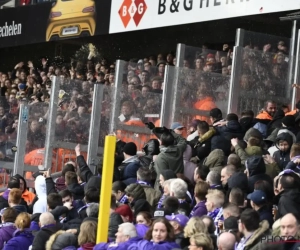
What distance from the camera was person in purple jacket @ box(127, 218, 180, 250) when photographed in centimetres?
1193

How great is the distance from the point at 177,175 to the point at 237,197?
2532 millimetres

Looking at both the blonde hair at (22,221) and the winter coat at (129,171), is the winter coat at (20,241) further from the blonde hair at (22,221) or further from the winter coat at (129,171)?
the winter coat at (129,171)

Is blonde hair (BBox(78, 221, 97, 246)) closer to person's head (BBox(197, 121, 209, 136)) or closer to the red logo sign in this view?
person's head (BBox(197, 121, 209, 136))

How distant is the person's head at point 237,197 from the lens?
42.0ft

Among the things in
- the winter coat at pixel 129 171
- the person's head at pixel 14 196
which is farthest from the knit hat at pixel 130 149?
the person's head at pixel 14 196

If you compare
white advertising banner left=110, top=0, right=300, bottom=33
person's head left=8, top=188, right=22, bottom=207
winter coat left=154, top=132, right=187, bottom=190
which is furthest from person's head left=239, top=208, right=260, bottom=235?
white advertising banner left=110, top=0, right=300, bottom=33

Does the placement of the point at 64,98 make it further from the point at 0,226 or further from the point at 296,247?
the point at 296,247

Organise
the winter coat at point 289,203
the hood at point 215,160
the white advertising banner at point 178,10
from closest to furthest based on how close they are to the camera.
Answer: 1. the winter coat at point 289,203
2. the hood at point 215,160
3. the white advertising banner at point 178,10

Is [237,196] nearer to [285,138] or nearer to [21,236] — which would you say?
[285,138]

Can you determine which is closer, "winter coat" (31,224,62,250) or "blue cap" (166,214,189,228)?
"blue cap" (166,214,189,228)

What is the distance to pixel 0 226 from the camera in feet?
47.9

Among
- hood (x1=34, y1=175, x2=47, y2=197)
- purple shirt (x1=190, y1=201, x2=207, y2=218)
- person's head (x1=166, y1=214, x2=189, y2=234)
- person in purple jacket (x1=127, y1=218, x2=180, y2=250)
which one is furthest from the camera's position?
hood (x1=34, y1=175, x2=47, y2=197)

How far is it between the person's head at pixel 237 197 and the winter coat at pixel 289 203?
0.43 m

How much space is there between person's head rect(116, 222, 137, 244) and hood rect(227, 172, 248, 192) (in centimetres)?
165
